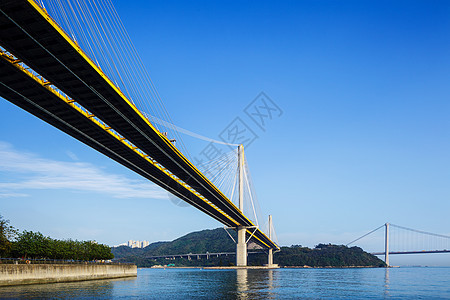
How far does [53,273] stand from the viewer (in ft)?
144

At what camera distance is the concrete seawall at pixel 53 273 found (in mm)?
36169

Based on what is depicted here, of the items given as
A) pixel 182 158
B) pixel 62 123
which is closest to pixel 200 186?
pixel 182 158

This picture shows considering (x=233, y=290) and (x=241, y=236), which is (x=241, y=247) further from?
(x=233, y=290)

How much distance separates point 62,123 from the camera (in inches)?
1590

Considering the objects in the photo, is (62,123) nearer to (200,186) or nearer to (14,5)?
(14,5)

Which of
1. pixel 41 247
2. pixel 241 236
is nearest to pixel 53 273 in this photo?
pixel 41 247

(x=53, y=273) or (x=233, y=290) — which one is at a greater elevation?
(x=53, y=273)

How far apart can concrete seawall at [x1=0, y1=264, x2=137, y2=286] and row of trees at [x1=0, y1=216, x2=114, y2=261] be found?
581cm

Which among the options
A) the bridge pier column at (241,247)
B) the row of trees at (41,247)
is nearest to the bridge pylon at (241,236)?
the bridge pier column at (241,247)

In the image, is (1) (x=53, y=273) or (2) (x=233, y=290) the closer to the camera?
(2) (x=233, y=290)

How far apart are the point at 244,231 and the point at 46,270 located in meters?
70.9

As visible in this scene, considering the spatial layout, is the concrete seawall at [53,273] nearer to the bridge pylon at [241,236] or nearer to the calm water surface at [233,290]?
the calm water surface at [233,290]

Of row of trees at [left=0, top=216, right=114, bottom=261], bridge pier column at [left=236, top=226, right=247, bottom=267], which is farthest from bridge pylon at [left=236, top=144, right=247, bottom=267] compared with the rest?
row of trees at [left=0, top=216, right=114, bottom=261]

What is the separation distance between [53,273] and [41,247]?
39.3ft
